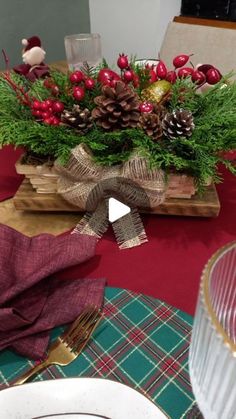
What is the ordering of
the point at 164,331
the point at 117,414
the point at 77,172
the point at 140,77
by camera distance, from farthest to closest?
the point at 140,77, the point at 77,172, the point at 164,331, the point at 117,414

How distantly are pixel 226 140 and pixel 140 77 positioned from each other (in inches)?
8.3

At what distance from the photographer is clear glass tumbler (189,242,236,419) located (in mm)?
198

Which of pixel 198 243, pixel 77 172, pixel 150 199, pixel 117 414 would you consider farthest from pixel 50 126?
pixel 117 414

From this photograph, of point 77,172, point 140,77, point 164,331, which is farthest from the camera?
point 140,77

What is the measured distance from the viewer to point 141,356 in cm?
40

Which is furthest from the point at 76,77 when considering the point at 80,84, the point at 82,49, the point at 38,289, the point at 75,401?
the point at 82,49

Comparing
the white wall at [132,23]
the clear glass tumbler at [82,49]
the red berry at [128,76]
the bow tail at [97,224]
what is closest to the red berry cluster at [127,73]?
the red berry at [128,76]

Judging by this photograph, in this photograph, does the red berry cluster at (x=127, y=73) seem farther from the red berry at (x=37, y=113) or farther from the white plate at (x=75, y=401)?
the white plate at (x=75, y=401)

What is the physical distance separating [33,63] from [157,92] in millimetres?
521

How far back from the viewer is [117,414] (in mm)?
314

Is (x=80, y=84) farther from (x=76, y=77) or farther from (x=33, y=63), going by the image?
(x=33, y=63)

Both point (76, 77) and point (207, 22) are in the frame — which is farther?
point (207, 22)

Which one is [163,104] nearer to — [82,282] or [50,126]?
[50,126]

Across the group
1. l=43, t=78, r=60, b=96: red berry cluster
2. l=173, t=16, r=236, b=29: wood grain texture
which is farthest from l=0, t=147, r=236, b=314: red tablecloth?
l=173, t=16, r=236, b=29: wood grain texture
